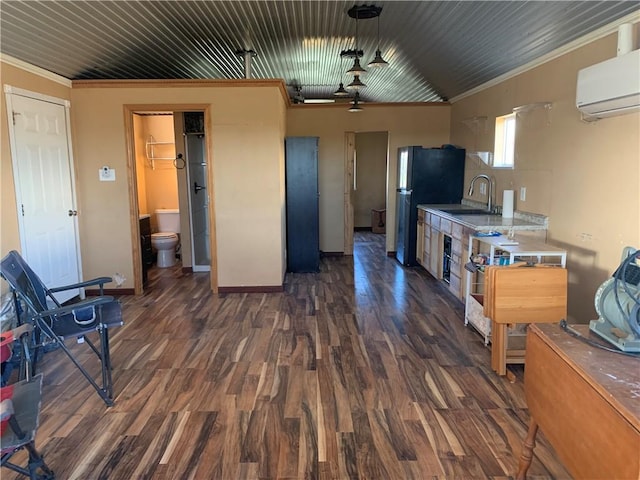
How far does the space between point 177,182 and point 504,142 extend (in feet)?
13.9

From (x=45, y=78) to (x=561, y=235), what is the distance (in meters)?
4.89

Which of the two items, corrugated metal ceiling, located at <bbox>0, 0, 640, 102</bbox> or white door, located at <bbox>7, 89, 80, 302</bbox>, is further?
white door, located at <bbox>7, 89, 80, 302</bbox>

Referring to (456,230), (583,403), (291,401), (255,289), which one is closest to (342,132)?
(456,230)

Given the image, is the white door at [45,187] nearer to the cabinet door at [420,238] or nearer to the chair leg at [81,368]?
the chair leg at [81,368]

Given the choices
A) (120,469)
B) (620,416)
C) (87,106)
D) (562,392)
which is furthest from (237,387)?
(87,106)

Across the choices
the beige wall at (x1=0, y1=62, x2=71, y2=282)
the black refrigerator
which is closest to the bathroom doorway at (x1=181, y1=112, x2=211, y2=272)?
the beige wall at (x1=0, y1=62, x2=71, y2=282)

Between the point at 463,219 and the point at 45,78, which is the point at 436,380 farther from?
the point at 45,78

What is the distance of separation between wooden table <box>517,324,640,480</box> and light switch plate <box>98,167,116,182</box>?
173 inches

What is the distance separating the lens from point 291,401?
2.63 metres

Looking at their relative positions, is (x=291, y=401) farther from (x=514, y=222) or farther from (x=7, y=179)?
(x=7, y=179)

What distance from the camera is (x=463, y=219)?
4289 mm

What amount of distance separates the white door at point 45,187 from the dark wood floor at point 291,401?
88 centimetres

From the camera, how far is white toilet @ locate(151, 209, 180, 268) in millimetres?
6125

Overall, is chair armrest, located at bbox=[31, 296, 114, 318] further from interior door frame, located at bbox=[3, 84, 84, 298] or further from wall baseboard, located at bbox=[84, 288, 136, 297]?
wall baseboard, located at bbox=[84, 288, 136, 297]
